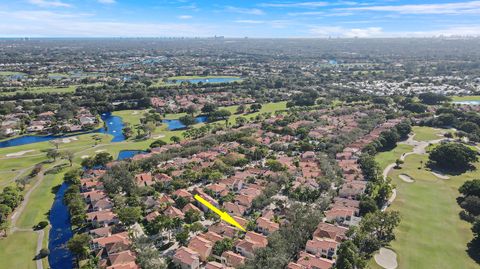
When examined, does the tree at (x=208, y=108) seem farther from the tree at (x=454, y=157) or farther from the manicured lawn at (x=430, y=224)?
the tree at (x=454, y=157)

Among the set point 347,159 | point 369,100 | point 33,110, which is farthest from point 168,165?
point 369,100

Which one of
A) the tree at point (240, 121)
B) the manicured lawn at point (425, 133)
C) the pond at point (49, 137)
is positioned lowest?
the pond at point (49, 137)

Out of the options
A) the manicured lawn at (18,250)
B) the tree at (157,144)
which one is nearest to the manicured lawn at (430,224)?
the manicured lawn at (18,250)

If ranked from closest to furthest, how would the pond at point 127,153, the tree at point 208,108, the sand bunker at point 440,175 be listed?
the sand bunker at point 440,175 < the pond at point 127,153 < the tree at point 208,108

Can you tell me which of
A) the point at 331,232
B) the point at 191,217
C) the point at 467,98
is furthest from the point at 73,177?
the point at 467,98

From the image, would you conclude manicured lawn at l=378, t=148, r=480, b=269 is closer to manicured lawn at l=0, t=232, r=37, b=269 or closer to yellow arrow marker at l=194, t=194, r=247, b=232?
yellow arrow marker at l=194, t=194, r=247, b=232

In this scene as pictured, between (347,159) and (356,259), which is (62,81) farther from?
(356,259)
